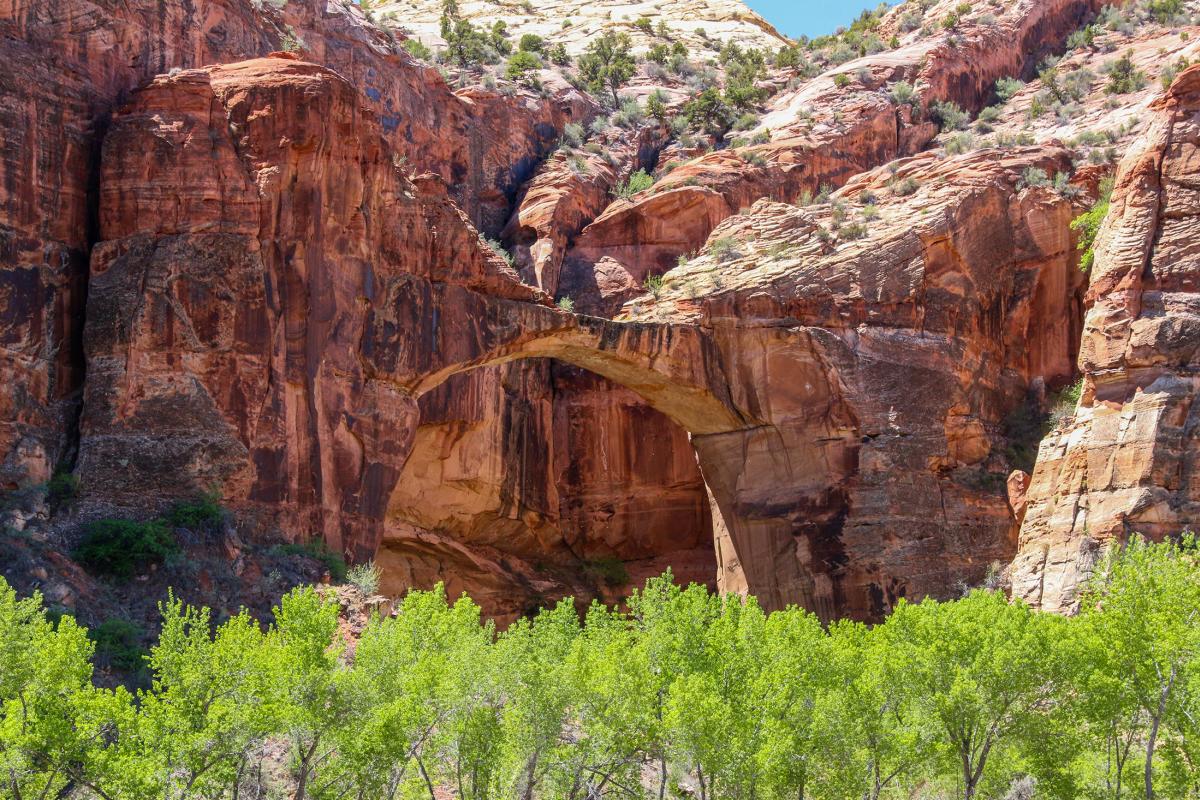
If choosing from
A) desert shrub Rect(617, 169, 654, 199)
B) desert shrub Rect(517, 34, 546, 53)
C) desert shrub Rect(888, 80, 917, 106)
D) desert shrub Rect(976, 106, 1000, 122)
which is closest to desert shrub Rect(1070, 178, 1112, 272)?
desert shrub Rect(976, 106, 1000, 122)

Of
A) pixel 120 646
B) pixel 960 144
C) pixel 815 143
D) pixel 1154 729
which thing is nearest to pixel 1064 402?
pixel 960 144

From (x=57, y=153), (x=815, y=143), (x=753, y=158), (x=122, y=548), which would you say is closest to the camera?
(x=122, y=548)

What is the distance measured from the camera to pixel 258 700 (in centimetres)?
2545

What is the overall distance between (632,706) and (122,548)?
13.8 m

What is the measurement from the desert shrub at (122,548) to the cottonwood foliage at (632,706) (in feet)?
16.1

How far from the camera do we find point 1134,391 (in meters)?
38.5

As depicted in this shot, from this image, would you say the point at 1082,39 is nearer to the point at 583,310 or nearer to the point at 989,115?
the point at 989,115

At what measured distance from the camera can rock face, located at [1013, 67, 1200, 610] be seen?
3716cm

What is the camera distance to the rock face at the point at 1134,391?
37156mm

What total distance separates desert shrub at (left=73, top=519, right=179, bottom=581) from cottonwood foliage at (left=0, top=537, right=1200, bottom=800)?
16.1ft

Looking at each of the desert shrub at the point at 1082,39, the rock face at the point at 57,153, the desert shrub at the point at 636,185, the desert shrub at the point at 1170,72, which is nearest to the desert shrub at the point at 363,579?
the rock face at the point at 57,153

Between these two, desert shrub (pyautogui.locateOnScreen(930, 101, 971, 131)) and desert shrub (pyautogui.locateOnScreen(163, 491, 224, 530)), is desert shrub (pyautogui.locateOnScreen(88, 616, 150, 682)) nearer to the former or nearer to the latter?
desert shrub (pyautogui.locateOnScreen(163, 491, 224, 530))

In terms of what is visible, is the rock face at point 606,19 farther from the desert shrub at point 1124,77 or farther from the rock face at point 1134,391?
the rock face at point 1134,391

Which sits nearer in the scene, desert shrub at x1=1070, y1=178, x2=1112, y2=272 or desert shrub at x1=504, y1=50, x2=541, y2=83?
desert shrub at x1=1070, y1=178, x2=1112, y2=272
